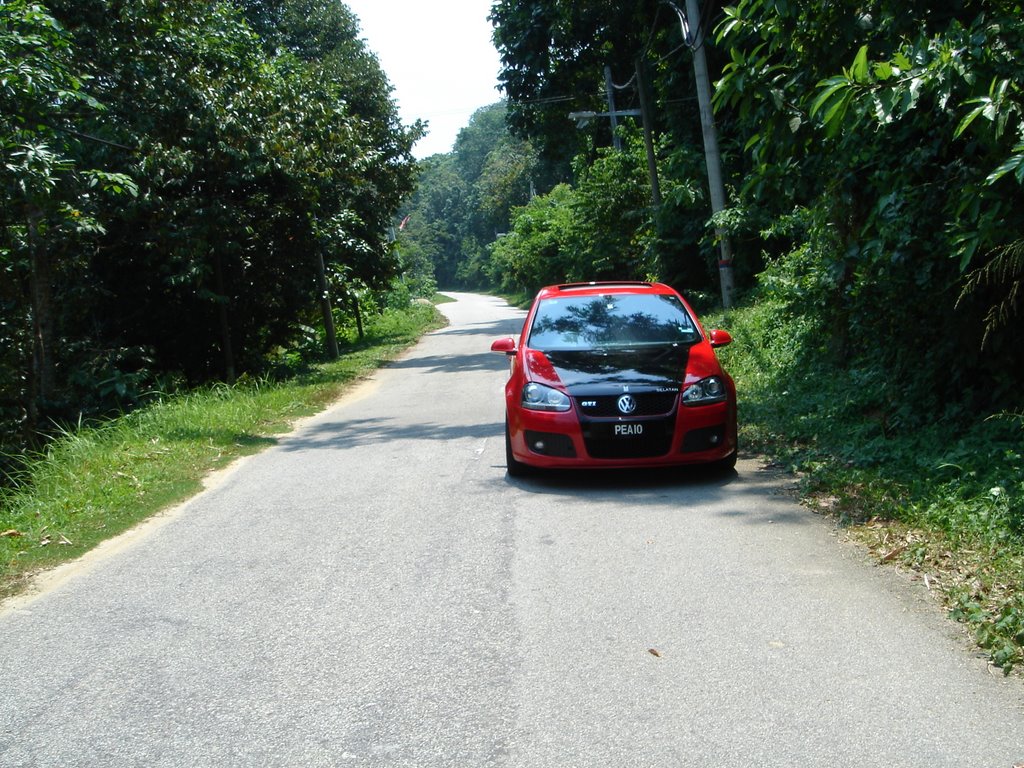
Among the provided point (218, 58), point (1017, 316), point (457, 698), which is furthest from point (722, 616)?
point (218, 58)

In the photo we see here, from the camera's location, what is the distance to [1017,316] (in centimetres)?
769

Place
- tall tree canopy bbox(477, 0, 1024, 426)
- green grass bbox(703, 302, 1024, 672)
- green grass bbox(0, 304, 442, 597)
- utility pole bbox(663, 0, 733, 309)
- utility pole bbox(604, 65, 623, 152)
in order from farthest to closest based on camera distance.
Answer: utility pole bbox(604, 65, 623, 152) < utility pole bbox(663, 0, 733, 309) < green grass bbox(0, 304, 442, 597) < tall tree canopy bbox(477, 0, 1024, 426) < green grass bbox(703, 302, 1024, 672)

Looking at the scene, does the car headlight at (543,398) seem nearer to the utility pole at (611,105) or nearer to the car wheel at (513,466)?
the car wheel at (513,466)

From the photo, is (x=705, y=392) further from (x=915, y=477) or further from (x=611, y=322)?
(x=915, y=477)

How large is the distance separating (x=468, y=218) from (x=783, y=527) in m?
114

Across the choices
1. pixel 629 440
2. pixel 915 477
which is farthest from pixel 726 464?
pixel 915 477

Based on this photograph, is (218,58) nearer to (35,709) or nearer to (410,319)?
(35,709)

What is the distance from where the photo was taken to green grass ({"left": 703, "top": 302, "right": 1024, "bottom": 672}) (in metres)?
5.15

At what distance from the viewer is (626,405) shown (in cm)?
806

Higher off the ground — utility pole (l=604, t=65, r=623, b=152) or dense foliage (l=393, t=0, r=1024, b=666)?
utility pole (l=604, t=65, r=623, b=152)

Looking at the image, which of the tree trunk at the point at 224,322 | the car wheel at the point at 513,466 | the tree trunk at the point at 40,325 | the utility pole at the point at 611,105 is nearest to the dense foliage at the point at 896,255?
the car wheel at the point at 513,466

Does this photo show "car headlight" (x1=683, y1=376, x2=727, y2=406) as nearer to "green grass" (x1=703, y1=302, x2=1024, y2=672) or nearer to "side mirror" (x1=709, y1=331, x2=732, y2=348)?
"side mirror" (x1=709, y1=331, x2=732, y2=348)

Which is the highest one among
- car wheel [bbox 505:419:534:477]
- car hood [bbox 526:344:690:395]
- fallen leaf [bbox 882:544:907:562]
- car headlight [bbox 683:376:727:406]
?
car hood [bbox 526:344:690:395]

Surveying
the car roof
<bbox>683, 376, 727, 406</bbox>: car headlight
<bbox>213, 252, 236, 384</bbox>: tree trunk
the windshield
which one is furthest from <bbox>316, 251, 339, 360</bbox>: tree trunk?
<bbox>683, 376, 727, 406</bbox>: car headlight
